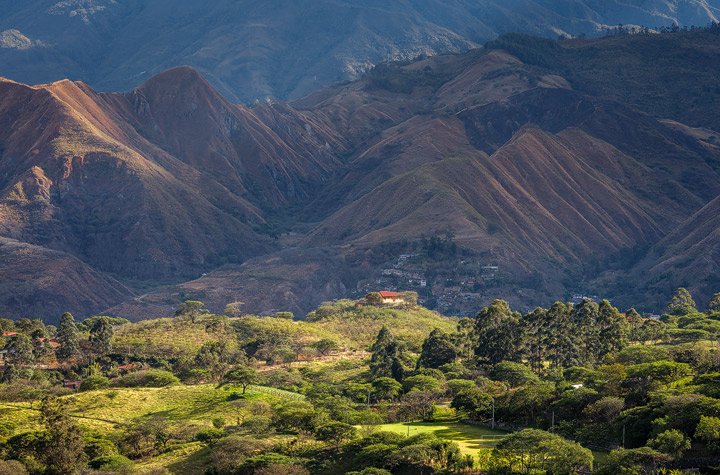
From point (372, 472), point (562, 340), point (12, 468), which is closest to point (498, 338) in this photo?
point (562, 340)

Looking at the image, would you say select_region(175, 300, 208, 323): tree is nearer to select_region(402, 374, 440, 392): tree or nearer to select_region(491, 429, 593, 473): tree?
select_region(402, 374, 440, 392): tree

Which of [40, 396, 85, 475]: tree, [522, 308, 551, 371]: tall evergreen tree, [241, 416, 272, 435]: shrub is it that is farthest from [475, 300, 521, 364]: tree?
[40, 396, 85, 475]: tree

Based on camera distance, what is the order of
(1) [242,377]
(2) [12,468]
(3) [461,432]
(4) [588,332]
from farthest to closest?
(4) [588,332]
(1) [242,377]
(3) [461,432]
(2) [12,468]

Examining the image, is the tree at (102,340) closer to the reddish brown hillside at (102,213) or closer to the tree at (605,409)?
the tree at (605,409)

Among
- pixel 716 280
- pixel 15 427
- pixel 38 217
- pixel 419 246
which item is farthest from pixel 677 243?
pixel 15 427

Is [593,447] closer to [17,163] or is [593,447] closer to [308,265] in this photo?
[308,265]

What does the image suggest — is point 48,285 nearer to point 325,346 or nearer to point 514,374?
point 325,346

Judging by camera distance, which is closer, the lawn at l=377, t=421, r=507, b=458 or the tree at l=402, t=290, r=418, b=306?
the lawn at l=377, t=421, r=507, b=458

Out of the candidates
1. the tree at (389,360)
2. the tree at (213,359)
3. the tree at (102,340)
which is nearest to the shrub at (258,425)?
the tree at (389,360)
